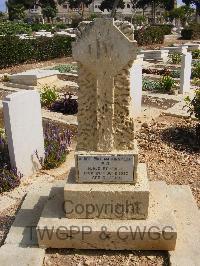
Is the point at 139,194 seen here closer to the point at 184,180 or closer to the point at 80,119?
the point at 80,119

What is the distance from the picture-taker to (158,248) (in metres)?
4.10

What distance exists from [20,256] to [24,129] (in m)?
2.22

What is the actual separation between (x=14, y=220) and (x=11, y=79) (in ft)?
29.5

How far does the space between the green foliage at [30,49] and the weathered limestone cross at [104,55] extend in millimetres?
14339

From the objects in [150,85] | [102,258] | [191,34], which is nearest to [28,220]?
[102,258]

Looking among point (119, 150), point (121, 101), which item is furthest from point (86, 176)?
point (121, 101)

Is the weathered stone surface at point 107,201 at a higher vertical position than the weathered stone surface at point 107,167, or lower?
lower

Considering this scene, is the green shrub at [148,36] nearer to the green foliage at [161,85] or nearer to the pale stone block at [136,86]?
the green foliage at [161,85]

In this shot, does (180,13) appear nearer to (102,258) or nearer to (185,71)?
(185,71)

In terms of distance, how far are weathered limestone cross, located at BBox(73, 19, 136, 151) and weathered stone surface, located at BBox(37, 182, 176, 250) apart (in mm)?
1201

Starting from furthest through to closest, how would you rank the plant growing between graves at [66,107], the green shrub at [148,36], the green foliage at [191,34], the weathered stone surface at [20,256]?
the green foliage at [191,34], the green shrub at [148,36], the plant growing between graves at [66,107], the weathered stone surface at [20,256]

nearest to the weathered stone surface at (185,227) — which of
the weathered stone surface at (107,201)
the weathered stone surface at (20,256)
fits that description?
the weathered stone surface at (107,201)

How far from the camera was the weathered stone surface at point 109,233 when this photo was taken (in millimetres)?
4023

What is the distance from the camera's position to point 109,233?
402cm
